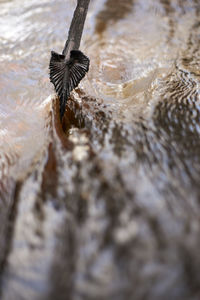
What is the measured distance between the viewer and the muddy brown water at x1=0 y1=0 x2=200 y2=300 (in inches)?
18.6

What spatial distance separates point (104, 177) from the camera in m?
0.62

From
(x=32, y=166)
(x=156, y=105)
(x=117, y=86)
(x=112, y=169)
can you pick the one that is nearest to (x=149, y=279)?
(x=112, y=169)

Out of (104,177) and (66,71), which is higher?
(66,71)

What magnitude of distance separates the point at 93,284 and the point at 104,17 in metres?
1.13

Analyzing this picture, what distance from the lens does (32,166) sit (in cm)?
69

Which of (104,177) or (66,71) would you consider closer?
(104,177)

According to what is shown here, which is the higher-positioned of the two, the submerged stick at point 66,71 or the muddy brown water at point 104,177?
the submerged stick at point 66,71

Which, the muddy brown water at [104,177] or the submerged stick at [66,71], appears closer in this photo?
the muddy brown water at [104,177]

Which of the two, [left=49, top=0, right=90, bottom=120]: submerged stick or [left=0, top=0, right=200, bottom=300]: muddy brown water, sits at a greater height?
[left=49, top=0, right=90, bottom=120]: submerged stick

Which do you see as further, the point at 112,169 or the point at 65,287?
the point at 112,169

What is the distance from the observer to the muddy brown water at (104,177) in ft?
1.55

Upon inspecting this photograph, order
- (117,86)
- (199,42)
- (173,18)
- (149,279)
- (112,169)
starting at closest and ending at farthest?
(149,279) < (112,169) < (117,86) < (199,42) < (173,18)

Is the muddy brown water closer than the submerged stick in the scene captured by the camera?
Yes

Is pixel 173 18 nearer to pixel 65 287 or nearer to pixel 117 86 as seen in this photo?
pixel 117 86
